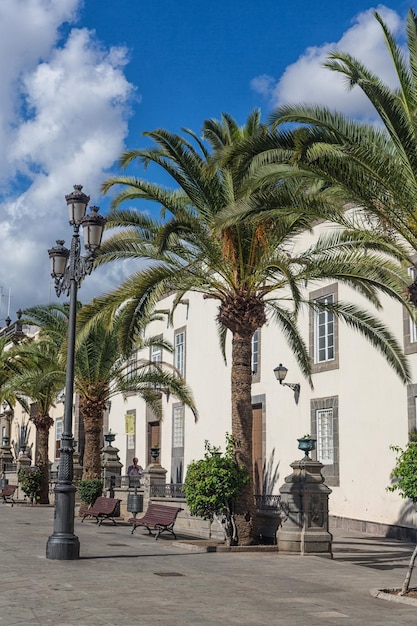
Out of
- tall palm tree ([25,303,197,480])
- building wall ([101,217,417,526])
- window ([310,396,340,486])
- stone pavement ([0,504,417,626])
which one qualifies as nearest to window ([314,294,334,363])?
building wall ([101,217,417,526])

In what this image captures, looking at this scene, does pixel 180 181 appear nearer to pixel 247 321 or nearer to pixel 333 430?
pixel 247 321

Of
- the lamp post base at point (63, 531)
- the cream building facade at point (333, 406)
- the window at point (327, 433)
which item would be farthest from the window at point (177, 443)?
the lamp post base at point (63, 531)

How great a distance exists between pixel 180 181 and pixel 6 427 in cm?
4481

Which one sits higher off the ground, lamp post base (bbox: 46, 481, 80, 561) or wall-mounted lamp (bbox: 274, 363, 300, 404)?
wall-mounted lamp (bbox: 274, 363, 300, 404)

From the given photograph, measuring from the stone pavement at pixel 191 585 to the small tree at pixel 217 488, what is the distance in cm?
74

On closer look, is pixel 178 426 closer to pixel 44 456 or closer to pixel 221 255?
pixel 44 456

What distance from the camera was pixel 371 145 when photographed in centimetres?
1216

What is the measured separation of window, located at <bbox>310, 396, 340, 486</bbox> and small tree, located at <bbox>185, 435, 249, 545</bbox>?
18.8 ft

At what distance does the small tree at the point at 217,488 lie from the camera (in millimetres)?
15992

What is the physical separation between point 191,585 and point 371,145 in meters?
6.50

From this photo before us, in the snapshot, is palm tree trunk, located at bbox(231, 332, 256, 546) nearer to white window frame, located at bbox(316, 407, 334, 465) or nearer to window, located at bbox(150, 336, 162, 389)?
white window frame, located at bbox(316, 407, 334, 465)

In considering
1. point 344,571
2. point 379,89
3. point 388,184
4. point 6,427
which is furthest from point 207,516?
point 6,427

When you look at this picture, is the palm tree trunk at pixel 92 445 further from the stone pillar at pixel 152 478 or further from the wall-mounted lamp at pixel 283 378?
the wall-mounted lamp at pixel 283 378

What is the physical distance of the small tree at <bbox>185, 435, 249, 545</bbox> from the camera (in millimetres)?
15992
